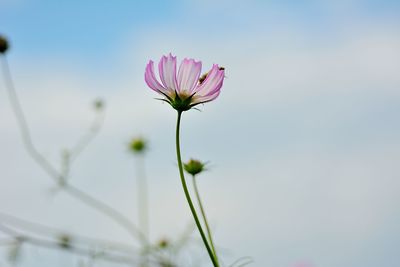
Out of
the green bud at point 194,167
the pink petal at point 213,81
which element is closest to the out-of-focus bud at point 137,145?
the green bud at point 194,167

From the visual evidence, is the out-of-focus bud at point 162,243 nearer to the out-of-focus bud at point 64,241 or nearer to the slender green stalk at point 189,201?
the out-of-focus bud at point 64,241

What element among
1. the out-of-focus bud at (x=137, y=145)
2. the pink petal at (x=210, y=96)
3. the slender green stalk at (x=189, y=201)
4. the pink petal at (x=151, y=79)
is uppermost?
the out-of-focus bud at (x=137, y=145)

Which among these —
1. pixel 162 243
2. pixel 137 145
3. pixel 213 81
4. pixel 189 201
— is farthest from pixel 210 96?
pixel 137 145

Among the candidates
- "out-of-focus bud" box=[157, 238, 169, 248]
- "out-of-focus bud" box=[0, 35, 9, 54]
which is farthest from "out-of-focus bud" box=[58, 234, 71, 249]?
"out-of-focus bud" box=[0, 35, 9, 54]

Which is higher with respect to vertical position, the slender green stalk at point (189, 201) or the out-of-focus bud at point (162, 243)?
the out-of-focus bud at point (162, 243)

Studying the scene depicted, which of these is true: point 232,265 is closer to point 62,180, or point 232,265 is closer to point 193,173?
point 193,173

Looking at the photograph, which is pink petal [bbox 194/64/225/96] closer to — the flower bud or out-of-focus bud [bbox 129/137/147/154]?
the flower bud

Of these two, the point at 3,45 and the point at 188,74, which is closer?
the point at 188,74

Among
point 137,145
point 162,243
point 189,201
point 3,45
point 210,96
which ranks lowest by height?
point 189,201

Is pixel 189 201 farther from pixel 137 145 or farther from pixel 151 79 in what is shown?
pixel 137 145
